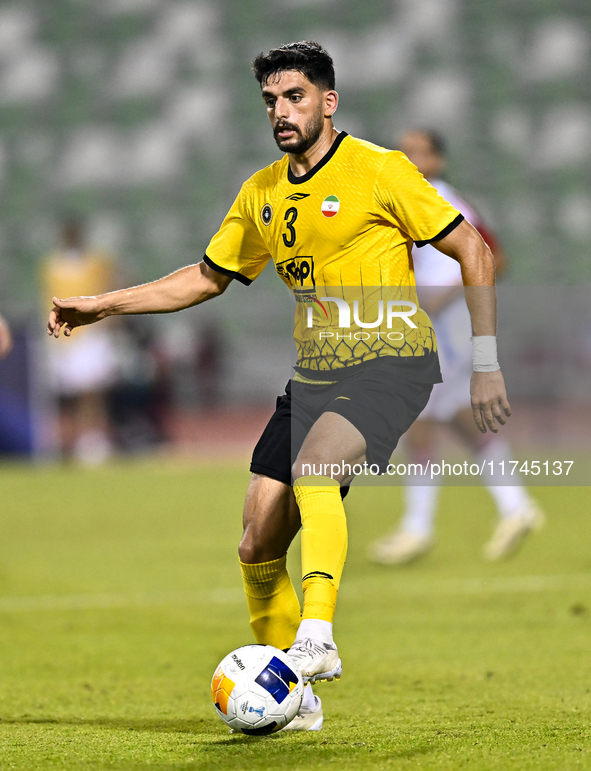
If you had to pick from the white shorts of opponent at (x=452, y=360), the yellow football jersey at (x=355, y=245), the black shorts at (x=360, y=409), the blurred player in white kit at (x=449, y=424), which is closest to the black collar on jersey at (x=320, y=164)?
the yellow football jersey at (x=355, y=245)

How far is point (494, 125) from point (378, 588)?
1617 centimetres

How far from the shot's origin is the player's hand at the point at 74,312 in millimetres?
3998

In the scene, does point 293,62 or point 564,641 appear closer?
point 293,62

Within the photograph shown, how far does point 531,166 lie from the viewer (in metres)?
Result: 21.5

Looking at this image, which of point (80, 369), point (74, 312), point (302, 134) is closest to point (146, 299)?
point (74, 312)

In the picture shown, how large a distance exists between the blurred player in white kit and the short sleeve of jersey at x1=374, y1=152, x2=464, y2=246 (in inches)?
155

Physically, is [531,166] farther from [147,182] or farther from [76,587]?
[76,587]

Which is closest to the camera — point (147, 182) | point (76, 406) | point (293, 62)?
point (293, 62)

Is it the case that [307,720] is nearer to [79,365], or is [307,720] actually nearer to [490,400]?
[490,400]

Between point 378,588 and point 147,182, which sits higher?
point 147,182

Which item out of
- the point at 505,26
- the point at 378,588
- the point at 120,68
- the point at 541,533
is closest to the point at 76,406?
the point at 541,533

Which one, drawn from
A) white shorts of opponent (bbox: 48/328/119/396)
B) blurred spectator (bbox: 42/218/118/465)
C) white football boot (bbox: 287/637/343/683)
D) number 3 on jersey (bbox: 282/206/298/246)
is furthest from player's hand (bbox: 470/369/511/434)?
white shorts of opponent (bbox: 48/328/119/396)

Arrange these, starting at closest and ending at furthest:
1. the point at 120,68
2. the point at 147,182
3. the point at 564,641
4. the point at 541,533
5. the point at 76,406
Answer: the point at 564,641 < the point at 541,533 < the point at 76,406 < the point at 147,182 < the point at 120,68

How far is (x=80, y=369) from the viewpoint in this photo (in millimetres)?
14914
